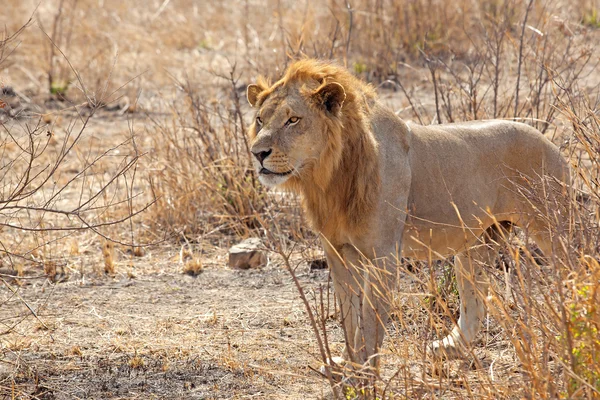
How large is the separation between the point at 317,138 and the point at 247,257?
7.91 ft

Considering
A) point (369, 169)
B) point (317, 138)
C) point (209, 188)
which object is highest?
point (317, 138)

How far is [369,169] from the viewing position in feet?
13.6

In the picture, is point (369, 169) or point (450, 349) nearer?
point (369, 169)

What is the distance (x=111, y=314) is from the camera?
5.45m

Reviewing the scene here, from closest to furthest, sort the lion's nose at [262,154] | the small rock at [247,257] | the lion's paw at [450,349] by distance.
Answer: the lion's paw at [450,349]
the lion's nose at [262,154]
the small rock at [247,257]

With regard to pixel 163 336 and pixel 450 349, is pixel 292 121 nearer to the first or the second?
pixel 450 349

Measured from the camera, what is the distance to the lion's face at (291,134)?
402 cm

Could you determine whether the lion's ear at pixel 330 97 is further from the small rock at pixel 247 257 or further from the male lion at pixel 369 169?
the small rock at pixel 247 257

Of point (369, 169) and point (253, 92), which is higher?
point (253, 92)

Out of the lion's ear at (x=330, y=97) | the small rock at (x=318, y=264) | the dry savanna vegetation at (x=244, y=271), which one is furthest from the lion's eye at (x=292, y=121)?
the small rock at (x=318, y=264)

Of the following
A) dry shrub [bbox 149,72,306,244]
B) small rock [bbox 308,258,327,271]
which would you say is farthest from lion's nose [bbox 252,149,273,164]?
dry shrub [bbox 149,72,306,244]

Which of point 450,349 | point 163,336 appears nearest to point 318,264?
point 163,336

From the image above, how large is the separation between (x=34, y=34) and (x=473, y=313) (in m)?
9.33

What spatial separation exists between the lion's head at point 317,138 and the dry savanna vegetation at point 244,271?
50 centimetres
